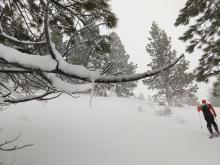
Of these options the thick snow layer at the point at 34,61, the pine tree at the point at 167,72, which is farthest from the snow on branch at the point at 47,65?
the pine tree at the point at 167,72

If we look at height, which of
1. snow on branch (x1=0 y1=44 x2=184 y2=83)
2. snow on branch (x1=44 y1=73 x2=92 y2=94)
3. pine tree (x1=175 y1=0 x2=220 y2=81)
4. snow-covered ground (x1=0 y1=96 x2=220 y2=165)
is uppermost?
pine tree (x1=175 y1=0 x2=220 y2=81)

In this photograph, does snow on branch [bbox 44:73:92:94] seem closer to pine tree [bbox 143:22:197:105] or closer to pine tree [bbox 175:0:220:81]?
pine tree [bbox 175:0:220:81]

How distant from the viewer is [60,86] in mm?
1200

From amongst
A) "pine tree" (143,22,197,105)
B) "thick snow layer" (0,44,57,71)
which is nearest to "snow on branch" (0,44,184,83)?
"thick snow layer" (0,44,57,71)

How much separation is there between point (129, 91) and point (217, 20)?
72.0 ft

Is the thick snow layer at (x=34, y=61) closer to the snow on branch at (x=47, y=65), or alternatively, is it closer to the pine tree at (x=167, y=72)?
the snow on branch at (x=47, y=65)

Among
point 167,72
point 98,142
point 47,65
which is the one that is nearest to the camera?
point 47,65

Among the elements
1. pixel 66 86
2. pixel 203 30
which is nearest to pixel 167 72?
pixel 203 30

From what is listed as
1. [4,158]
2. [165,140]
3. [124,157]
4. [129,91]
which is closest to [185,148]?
[165,140]

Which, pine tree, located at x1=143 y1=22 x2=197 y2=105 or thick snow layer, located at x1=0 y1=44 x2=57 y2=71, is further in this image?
pine tree, located at x1=143 y1=22 x2=197 y2=105

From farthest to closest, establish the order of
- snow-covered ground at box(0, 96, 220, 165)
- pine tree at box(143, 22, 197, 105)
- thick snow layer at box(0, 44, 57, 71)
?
pine tree at box(143, 22, 197, 105), snow-covered ground at box(0, 96, 220, 165), thick snow layer at box(0, 44, 57, 71)

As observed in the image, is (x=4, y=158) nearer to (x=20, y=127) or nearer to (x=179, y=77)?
(x=20, y=127)

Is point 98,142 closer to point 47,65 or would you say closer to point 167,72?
point 47,65

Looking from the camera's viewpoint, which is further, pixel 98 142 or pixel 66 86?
pixel 98 142
